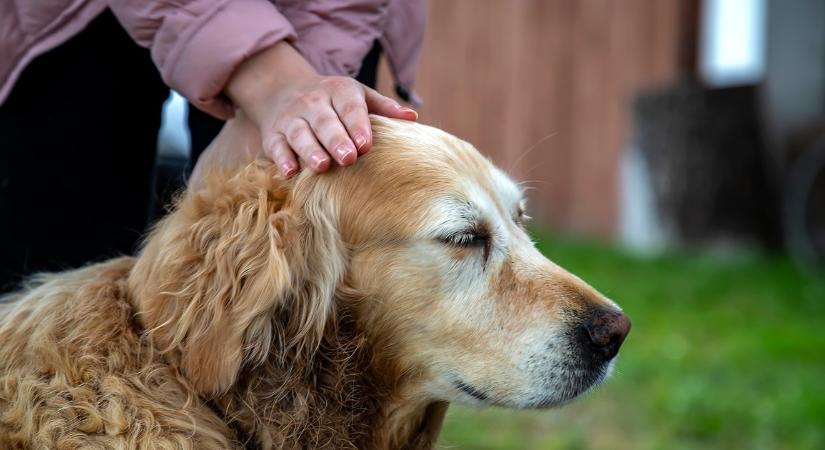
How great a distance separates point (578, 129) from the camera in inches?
435

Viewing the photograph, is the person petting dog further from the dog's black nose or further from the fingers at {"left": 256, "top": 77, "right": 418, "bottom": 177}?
the dog's black nose

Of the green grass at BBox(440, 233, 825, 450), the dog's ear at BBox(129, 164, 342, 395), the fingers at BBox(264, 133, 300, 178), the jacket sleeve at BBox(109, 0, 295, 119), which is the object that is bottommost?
the green grass at BBox(440, 233, 825, 450)

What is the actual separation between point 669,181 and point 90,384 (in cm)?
788

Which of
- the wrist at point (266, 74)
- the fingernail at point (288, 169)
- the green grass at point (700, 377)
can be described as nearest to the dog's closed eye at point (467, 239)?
the fingernail at point (288, 169)

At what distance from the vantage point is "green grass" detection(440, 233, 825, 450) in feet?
15.6

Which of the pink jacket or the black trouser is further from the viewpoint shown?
the black trouser

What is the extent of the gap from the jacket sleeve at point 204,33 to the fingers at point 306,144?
0.22 meters

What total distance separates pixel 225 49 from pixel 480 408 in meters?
1.10

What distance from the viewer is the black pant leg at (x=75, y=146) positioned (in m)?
2.93

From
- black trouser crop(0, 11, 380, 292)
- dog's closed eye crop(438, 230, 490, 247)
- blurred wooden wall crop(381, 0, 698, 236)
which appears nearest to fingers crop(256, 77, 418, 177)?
dog's closed eye crop(438, 230, 490, 247)

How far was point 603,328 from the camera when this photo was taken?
258 cm

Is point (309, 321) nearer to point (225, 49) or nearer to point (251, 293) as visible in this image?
point (251, 293)

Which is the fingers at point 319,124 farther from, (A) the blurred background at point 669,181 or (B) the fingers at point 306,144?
(A) the blurred background at point 669,181

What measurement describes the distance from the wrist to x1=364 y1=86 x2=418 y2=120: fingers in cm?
19
